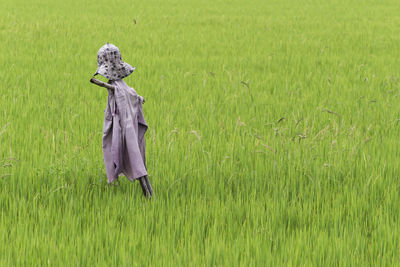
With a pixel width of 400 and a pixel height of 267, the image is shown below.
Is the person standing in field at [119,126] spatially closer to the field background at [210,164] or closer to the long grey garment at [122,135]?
the long grey garment at [122,135]

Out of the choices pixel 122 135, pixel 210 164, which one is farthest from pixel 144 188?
pixel 210 164

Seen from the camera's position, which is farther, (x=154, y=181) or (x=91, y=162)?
(x=91, y=162)

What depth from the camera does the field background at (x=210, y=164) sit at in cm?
254

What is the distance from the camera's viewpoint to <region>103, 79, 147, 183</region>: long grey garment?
9.62 feet

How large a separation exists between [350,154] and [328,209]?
894mm

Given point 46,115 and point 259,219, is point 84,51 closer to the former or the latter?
point 46,115

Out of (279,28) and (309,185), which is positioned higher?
(279,28)

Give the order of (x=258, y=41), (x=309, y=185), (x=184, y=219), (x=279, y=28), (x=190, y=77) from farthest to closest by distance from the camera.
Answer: (x=279, y=28), (x=258, y=41), (x=190, y=77), (x=309, y=185), (x=184, y=219)

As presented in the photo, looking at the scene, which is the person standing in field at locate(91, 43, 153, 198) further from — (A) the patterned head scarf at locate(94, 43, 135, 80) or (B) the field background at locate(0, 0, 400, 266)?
(B) the field background at locate(0, 0, 400, 266)

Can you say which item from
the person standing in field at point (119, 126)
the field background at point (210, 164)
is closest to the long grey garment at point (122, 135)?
the person standing in field at point (119, 126)

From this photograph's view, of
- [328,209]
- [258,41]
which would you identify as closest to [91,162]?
[328,209]

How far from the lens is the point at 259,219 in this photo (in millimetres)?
2893

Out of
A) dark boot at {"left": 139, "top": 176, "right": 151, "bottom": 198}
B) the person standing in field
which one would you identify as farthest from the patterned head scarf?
dark boot at {"left": 139, "top": 176, "right": 151, "bottom": 198}

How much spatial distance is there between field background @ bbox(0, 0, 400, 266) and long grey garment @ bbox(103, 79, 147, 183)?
199 millimetres
